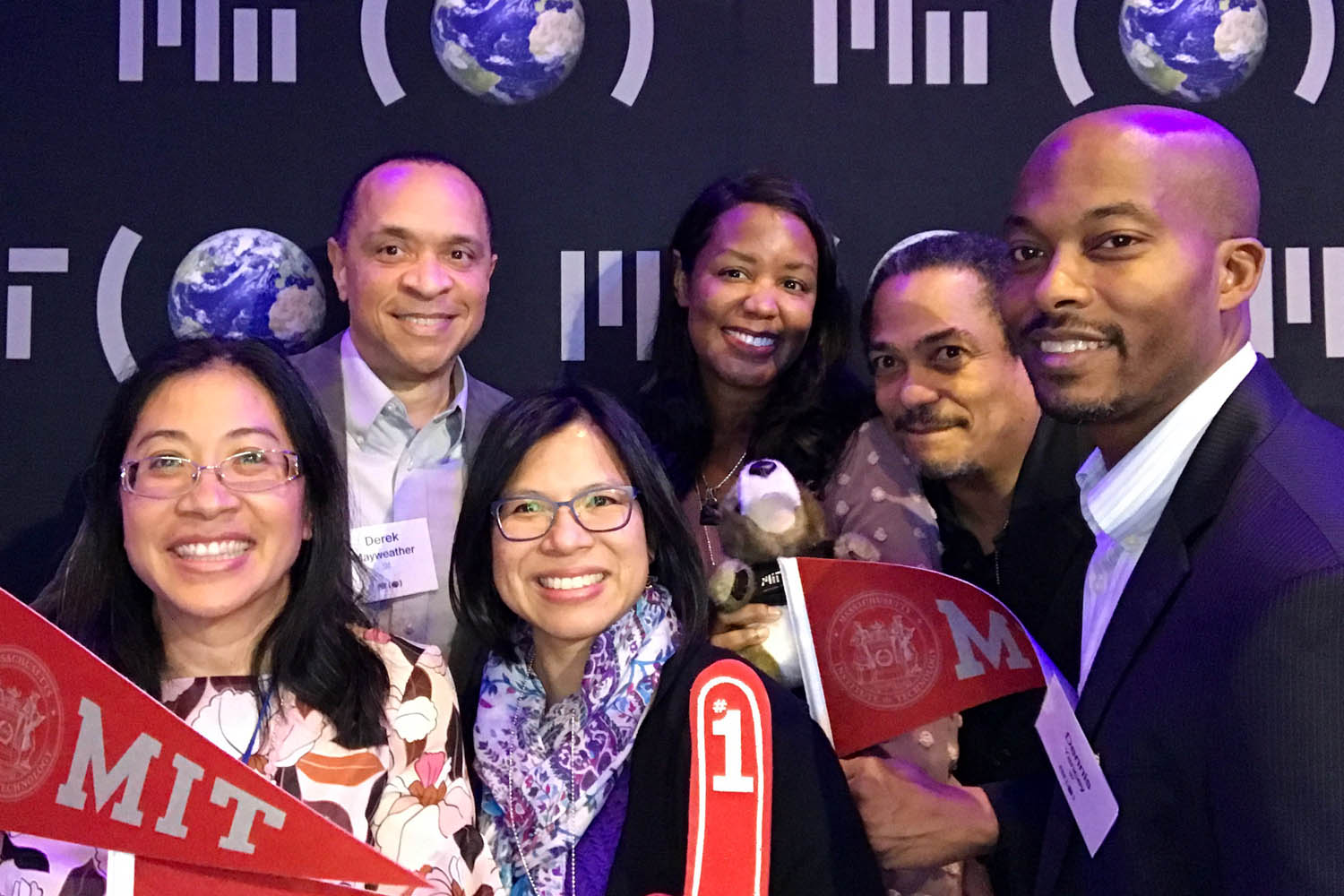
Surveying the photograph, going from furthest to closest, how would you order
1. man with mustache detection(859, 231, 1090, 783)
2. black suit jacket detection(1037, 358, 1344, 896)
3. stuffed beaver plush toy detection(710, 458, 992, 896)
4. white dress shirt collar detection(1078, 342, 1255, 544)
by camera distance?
man with mustache detection(859, 231, 1090, 783) < stuffed beaver plush toy detection(710, 458, 992, 896) < white dress shirt collar detection(1078, 342, 1255, 544) < black suit jacket detection(1037, 358, 1344, 896)

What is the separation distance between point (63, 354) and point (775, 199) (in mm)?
2046

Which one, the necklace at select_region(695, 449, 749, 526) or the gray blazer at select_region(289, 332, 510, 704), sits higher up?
the gray blazer at select_region(289, 332, 510, 704)

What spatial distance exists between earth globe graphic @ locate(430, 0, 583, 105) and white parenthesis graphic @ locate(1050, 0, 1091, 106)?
1344mm

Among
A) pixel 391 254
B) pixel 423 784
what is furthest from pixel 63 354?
pixel 423 784

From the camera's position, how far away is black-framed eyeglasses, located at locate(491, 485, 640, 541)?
2.09m

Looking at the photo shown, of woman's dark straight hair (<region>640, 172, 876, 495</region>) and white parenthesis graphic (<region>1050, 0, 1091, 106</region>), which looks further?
white parenthesis graphic (<region>1050, 0, 1091, 106</region>)

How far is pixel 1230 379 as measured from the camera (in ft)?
5.42

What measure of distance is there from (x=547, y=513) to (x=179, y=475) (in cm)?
59

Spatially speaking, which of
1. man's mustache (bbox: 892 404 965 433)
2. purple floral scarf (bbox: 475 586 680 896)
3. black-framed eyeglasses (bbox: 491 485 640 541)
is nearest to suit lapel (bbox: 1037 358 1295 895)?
purple floral scarf (bbox: 475 586 680 896)

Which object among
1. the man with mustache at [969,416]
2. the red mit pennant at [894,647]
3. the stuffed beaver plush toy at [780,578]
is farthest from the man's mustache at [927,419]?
the red mit pennant at [894,647]

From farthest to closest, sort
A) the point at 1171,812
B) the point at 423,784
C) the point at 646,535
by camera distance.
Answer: the point at 646,535 < the point at 423,784 < the point at 1171,812

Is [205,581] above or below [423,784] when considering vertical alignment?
above

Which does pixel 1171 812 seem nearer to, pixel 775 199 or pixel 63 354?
pixel 775 199

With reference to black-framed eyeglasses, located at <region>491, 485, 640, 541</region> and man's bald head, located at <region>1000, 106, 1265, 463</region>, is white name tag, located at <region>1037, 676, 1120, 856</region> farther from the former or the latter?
black-framed eyeglasses, located at <region>491, 485, 640, 541</region>
